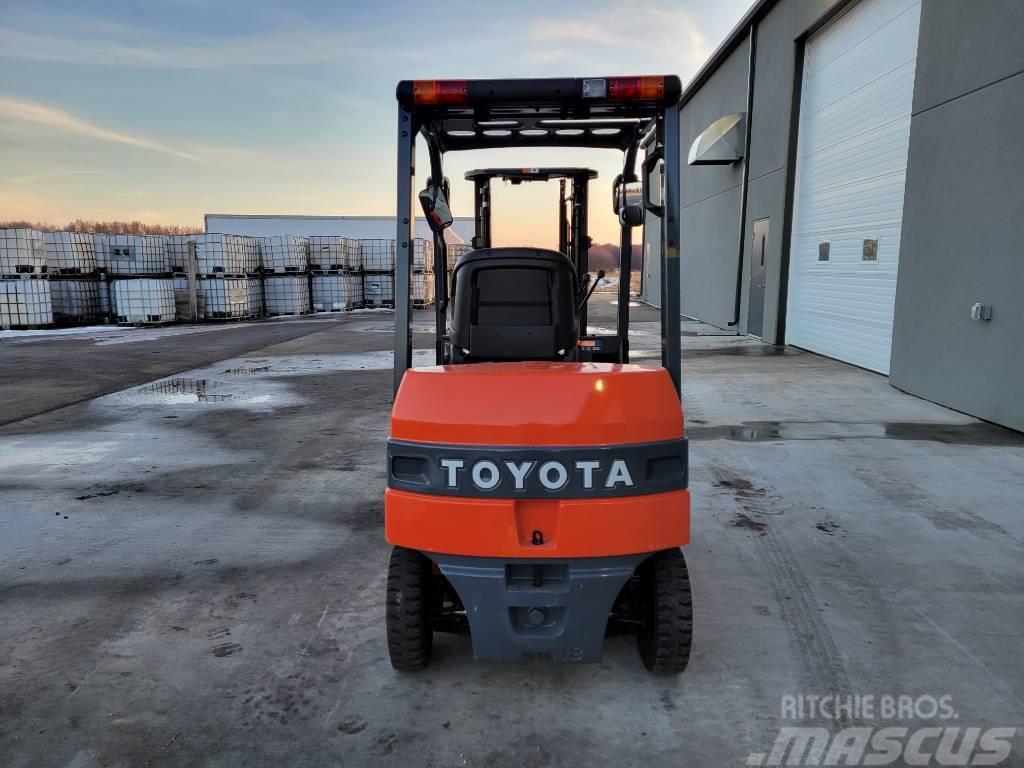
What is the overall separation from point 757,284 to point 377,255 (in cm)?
1490

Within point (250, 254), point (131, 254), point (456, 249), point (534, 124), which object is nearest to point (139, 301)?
point (131, 254)

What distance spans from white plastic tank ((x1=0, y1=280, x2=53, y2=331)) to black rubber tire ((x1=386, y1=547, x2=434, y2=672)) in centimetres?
1785

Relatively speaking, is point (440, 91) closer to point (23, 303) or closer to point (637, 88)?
point (637, 88)

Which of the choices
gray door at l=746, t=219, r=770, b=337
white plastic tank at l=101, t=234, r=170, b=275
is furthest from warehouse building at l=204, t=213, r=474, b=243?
gray door at l=746, t=219, r=770, b=337

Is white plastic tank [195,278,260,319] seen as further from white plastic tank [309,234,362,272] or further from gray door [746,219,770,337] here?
gray door [746,219,770,337]

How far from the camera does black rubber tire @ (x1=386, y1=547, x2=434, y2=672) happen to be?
2.70m

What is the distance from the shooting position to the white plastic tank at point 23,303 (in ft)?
54.0

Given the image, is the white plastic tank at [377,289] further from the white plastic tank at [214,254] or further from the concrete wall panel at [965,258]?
the concrete wall panel at [965,258]

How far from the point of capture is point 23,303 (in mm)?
16656

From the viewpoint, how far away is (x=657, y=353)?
12.7 m

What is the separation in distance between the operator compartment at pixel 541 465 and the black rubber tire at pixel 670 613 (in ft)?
0.61

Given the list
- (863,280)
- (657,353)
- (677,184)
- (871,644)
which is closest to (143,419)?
(677,184)

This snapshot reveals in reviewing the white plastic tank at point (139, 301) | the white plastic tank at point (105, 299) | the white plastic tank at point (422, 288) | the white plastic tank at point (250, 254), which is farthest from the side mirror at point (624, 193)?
the white plastic tank at point (422, 288)

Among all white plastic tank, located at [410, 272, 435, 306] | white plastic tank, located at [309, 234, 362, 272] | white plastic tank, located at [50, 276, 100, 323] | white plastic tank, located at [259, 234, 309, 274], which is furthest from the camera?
white plastic tank, located at [410, 272, 435, 306]
